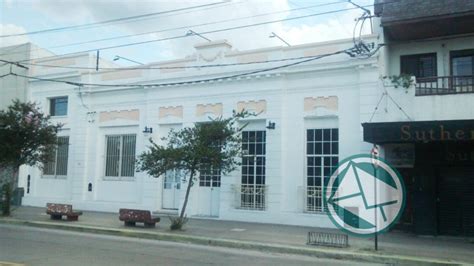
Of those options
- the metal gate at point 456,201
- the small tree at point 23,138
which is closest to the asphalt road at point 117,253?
the small tree at point 23,138

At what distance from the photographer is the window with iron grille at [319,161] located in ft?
56.1

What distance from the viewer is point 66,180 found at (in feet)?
75.8

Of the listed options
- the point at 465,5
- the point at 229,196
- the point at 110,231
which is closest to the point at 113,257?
the point at 110,231

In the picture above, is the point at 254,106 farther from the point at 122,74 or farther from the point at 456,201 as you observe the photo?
the point at 456,201

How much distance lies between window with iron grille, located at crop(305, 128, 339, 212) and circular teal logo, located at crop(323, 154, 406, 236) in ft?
1.42

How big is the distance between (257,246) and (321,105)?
6.69m

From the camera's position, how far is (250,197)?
18359 mm

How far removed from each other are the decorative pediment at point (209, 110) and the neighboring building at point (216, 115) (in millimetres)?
45

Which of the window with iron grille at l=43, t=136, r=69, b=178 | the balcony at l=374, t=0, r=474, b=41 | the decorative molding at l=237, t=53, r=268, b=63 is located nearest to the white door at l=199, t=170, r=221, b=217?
Answer: the decorative molding at l=237, t=53, r=268, b=63

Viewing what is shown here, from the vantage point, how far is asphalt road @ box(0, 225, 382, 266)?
394 inches

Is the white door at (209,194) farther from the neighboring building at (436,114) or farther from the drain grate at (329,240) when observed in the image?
the neighboring building at (436,114)

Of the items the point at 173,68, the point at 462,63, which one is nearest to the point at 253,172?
the point at 173,68

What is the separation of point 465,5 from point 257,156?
888 centimetres

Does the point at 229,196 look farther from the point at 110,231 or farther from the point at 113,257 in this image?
the point at 113,257
